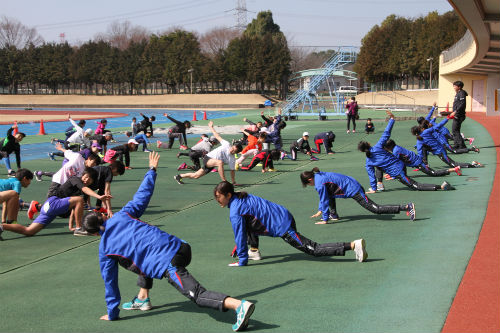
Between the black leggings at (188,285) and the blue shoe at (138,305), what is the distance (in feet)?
1.94

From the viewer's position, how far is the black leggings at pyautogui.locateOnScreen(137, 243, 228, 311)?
5.01 meters

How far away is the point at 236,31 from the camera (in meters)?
118

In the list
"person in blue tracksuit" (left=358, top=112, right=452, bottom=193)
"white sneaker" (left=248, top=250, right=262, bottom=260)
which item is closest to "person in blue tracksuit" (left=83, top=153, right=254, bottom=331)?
"white sneaker" (left=248, top=250, right=262, bottom=260)

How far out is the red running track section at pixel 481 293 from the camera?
4984mm

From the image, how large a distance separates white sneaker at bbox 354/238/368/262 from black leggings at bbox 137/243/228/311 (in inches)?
98.6

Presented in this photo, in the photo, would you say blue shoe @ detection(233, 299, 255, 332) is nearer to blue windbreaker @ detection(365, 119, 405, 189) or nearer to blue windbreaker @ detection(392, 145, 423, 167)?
blue windbreaker @ detection(365, 119, 405, 189)

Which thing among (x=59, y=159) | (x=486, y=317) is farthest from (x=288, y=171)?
(x=486, y=317)

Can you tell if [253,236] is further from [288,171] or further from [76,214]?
[288,171]

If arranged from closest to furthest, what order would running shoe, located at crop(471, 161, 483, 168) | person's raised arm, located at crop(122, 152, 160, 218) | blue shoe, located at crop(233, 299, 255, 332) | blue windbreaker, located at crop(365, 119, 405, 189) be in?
blue shoe, located at crop(233, 299, 255, 332), person's raised arm, located at crop(122, 152, 160, 218), blue windbreaker, located at crop(365, 119, 405, 189), running shoe, located at crop(471, 161, 483, 168)

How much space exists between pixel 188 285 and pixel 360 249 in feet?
8.87

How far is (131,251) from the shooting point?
5398 mm

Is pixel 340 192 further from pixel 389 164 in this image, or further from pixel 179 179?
pixel 179 179

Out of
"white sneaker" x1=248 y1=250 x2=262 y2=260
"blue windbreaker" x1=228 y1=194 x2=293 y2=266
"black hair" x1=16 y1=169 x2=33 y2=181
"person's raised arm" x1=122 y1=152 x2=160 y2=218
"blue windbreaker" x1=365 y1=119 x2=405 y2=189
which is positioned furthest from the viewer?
"blue windbreaker" x1=365 y1=119 x2=405 y2=189

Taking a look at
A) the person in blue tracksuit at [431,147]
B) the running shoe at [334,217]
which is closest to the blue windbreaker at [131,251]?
the running shoe at [334,217]
